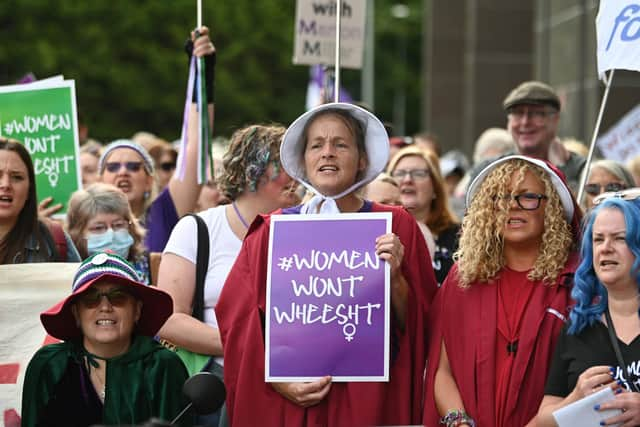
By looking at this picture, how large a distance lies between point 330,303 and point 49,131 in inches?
139

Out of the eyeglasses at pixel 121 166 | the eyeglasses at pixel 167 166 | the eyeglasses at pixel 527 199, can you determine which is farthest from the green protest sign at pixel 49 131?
the eyeglasses at pixel 527 199

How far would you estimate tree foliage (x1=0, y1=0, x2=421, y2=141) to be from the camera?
115 feet

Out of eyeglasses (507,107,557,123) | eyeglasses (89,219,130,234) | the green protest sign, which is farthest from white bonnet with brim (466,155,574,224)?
the green protest sign

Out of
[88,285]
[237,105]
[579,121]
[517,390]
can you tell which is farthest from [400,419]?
[237,105]

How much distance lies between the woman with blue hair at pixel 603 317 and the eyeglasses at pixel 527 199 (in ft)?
1.19

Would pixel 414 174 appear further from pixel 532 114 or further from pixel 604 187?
pixel 604 187

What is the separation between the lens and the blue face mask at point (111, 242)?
23.4 ft

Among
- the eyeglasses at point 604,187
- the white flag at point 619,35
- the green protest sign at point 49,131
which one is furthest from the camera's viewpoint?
the green protest sign at point 49,131

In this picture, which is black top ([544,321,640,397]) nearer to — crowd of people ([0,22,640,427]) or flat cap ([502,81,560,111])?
crowd of people ([0,22,640,427])

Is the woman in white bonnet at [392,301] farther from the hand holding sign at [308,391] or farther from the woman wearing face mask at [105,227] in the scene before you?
the woman wearing face mask at [105,227]

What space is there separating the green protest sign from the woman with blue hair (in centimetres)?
402

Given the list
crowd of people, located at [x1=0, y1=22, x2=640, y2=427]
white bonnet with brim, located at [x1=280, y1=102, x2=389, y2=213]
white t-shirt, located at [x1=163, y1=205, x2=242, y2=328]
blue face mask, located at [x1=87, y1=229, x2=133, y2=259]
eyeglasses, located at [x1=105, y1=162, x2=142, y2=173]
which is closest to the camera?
crowd of people, located at [x1=0, y1=22, x2=640, y2=427]

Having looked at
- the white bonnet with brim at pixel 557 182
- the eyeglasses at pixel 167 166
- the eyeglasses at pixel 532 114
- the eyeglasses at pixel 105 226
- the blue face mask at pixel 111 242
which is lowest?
the blue face mask at pixel 111 242

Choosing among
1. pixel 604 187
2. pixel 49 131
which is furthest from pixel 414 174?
pixel 49 131
